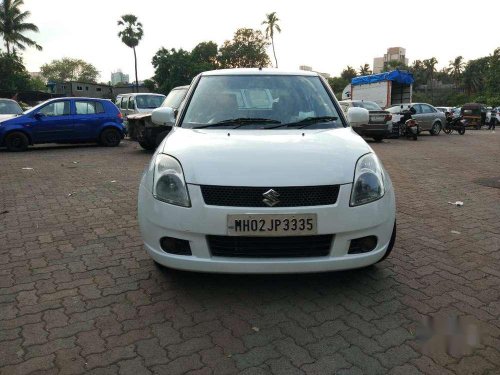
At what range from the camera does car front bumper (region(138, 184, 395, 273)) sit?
2729mm

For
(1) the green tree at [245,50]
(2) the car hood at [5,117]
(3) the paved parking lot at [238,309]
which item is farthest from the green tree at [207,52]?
(3) the paved parking lot at [238,309]

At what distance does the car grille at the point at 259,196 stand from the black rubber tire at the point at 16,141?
38.0 feet

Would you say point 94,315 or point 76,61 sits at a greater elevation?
point 76,61

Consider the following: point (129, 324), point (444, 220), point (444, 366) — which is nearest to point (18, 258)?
point (129, 324)

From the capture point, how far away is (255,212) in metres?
2.70

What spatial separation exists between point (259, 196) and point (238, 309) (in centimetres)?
77

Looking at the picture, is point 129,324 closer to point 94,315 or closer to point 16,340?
point 94,315

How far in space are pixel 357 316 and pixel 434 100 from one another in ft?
270

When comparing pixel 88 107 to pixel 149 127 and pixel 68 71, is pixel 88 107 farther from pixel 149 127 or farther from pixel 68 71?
pixel 68 71

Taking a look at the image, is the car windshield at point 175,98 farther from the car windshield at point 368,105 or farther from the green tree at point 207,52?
the green tree at point 207,52

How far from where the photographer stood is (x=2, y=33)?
46.3 meters

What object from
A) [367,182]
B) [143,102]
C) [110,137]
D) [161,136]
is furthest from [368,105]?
[367,182]

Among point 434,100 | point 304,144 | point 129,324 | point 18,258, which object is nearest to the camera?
point 129,324

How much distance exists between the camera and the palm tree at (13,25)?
46281mm
